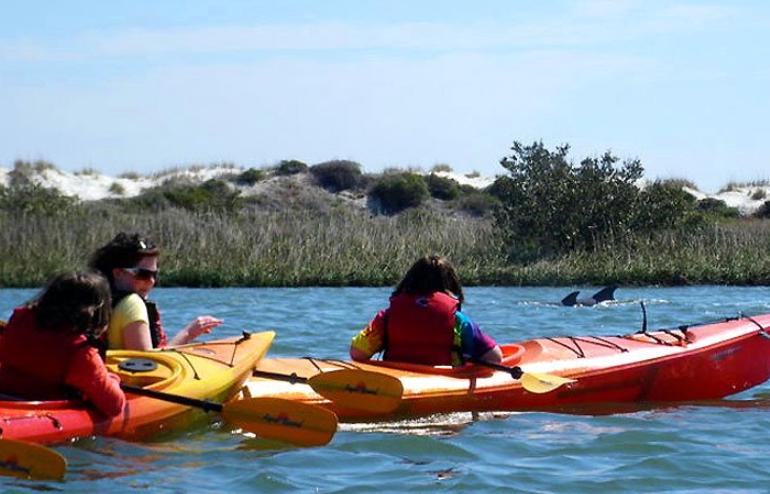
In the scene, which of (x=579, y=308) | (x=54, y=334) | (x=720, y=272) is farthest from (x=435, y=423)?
(x=720, y=272)

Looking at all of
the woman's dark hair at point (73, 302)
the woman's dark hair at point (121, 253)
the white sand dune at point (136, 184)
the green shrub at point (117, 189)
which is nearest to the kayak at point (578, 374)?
the woman's dark hair at point (121, 253)

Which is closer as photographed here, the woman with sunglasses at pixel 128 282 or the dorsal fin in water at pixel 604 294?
the woman with sunglasses at pixel 128 282

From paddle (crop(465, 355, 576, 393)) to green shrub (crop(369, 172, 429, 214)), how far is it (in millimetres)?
26616

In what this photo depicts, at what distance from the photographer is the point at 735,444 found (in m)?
6.57

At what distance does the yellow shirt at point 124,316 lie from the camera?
630 centimetres

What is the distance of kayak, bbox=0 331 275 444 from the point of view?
557cm

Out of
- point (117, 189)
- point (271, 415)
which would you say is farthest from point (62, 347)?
point (117, 189)

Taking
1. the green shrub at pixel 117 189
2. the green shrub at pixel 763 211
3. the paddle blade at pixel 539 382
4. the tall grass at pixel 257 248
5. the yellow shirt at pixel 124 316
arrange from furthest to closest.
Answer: the green shrub at pixel 117 189 → the green shrub at pixel 763 211 → the tall grass at pixel 257 248 → the paddle blade at pixel 539 382 → the yellow shirt at pixel 124 316

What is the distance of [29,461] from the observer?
5066mm

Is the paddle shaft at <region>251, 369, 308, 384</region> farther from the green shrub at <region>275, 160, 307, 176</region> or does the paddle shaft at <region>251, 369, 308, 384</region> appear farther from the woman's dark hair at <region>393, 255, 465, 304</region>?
the green shrub at <region>275, 160, 307, 176</region>

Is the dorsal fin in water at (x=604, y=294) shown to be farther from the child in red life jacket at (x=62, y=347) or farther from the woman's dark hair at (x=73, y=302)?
the woman's dark hair at (x=73, y=302)

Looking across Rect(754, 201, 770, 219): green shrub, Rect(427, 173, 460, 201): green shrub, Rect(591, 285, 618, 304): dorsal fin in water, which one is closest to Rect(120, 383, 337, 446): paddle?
Rect(591, 285, 618, 304): dorsal fin in water

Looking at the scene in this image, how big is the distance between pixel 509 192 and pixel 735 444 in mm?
14910

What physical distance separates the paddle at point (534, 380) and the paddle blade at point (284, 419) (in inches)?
54.2
